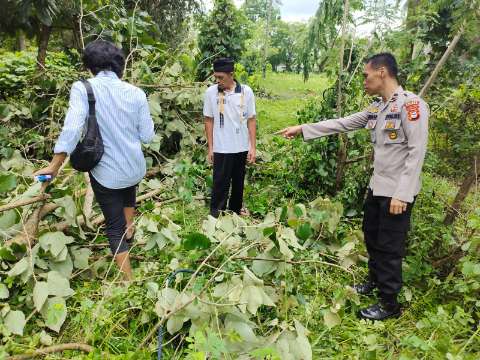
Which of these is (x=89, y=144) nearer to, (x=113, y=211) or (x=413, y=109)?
(x=113, y=211)

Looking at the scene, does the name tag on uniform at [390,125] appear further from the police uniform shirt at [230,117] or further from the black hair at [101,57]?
the black hair at [101,57]

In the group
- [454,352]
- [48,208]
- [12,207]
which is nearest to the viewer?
[454,352]

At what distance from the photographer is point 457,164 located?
4691 millimetres

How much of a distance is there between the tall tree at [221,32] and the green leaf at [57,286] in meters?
4.21

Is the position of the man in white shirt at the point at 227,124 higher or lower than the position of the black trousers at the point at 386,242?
higher

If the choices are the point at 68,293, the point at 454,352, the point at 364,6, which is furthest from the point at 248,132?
the point at 454,352

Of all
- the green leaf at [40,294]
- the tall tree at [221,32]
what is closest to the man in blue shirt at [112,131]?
the green leaf at [40,294]

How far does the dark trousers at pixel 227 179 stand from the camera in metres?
3.43

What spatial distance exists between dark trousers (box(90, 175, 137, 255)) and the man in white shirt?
3.40 ft

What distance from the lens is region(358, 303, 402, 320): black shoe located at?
249 centimetres

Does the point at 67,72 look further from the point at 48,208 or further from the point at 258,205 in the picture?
the point at 258,205

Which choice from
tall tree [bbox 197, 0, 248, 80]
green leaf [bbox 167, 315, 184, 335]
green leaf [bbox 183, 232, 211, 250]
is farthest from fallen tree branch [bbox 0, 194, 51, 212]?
tall tree [bbox 197, 0, 248, 80]

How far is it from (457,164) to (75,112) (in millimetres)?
4390

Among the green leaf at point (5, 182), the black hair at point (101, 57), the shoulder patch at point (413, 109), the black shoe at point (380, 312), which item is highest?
the black hair at point (101, 57)
